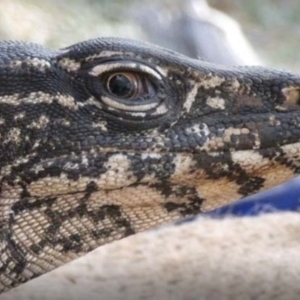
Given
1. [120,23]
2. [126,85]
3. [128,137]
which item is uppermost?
[120,23]

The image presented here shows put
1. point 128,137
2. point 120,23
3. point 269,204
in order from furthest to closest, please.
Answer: point 120,23
point 269,204
point 128,137

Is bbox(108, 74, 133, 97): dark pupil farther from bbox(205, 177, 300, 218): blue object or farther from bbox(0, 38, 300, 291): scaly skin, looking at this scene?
bbox(205, 177, 300, 218): blue object

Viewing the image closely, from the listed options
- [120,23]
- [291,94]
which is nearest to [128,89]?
[291,94]

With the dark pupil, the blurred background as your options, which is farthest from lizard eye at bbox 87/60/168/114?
the blurred background

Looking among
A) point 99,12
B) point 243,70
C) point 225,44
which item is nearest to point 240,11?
point 99,12

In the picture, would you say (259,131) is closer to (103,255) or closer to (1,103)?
(1,103)

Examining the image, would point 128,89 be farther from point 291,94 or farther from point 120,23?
point 120,23
